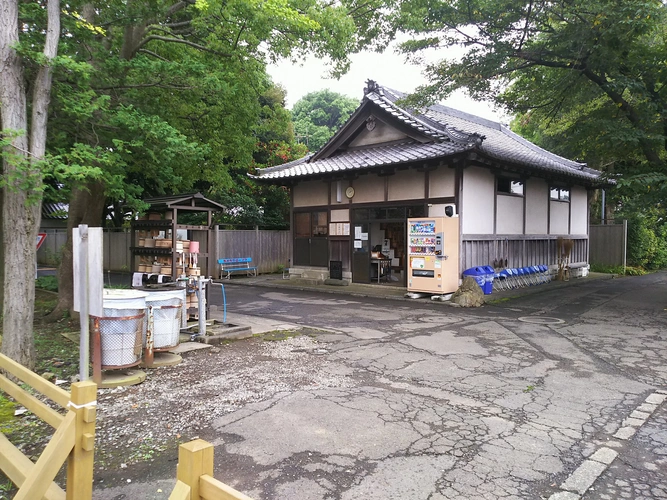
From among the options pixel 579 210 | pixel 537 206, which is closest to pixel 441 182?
pixel 537 206

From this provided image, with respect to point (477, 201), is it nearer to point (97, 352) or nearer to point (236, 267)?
point (236, 267)

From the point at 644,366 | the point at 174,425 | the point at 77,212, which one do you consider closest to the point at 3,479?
the point at 174,425

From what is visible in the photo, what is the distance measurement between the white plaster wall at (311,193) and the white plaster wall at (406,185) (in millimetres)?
2988

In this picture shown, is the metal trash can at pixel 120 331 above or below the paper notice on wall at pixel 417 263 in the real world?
below

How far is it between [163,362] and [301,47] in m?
6.03

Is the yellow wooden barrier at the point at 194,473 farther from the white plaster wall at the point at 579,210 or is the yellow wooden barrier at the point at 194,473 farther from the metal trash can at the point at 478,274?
the white plaster wall at the point at 579,210

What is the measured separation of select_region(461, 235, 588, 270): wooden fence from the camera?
537 inches

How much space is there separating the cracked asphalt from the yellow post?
0.93 m

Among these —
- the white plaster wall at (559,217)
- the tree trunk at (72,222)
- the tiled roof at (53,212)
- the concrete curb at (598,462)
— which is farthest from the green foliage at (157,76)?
the tiled roof at (53,212)

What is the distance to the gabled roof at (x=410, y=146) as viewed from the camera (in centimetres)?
1311

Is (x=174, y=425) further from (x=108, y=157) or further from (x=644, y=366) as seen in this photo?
(x=644, y=366)

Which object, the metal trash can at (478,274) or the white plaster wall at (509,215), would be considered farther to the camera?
the white plaster wall at (509,215)

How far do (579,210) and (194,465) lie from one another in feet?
68.7

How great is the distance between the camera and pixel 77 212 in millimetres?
9266
